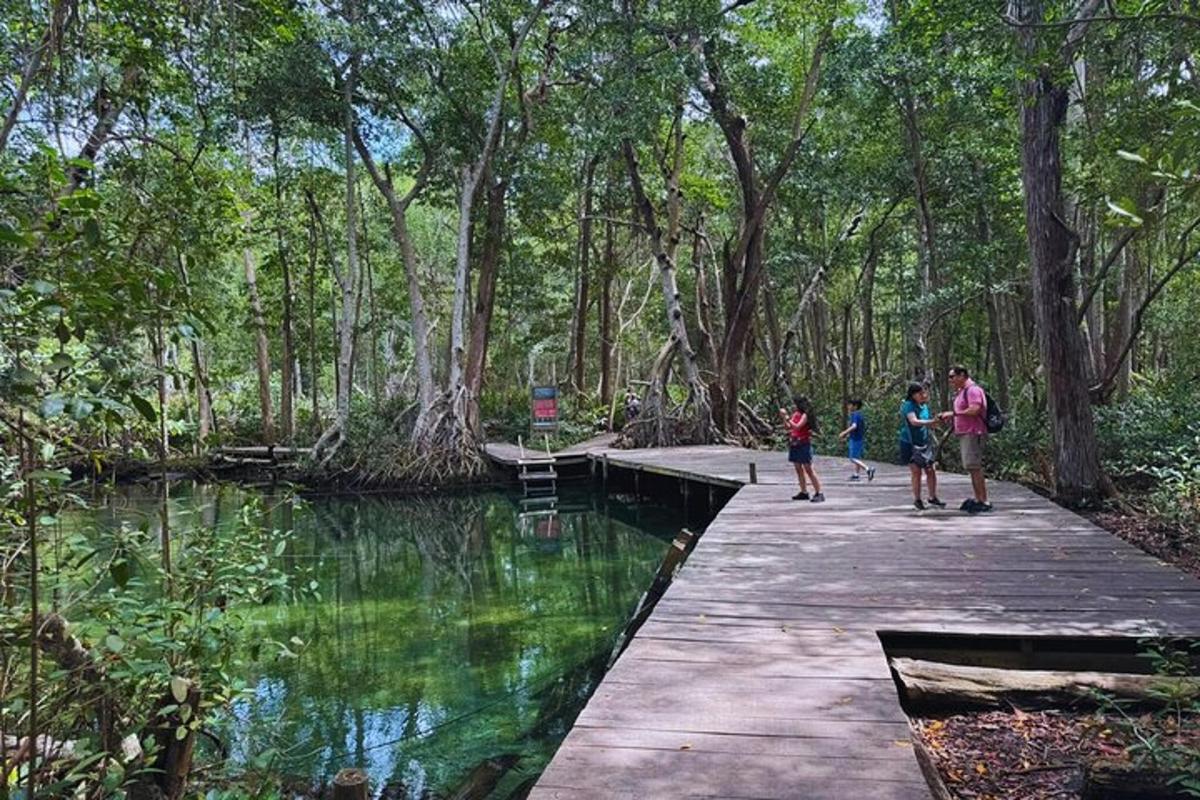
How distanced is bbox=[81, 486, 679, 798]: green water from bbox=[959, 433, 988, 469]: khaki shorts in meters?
3.83

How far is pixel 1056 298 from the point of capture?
8.05 metres

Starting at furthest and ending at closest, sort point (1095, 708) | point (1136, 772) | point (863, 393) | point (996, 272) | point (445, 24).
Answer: point (863, 393) < point (445, 24) < point (996, 272) < point (1095, 708) < point (1136, 772)

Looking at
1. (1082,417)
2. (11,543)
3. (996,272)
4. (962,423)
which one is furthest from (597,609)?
(996,272)

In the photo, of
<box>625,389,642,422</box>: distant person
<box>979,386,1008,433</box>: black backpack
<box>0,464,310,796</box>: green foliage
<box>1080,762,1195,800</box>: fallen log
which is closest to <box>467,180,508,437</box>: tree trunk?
<box>625,389,642,422</box>: distant person

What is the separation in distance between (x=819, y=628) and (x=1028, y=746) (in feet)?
3.91

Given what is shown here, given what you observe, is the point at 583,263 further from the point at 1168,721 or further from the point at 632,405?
the point at 1168,721

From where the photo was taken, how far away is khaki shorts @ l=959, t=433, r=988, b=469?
7270mm

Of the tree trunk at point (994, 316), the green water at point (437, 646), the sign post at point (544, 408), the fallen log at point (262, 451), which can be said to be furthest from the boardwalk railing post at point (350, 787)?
the fallen log at point (262, 451)

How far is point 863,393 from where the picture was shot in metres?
24.0

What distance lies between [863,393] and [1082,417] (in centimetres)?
1640

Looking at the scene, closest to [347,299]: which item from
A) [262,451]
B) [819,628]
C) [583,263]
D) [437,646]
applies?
[262,451]

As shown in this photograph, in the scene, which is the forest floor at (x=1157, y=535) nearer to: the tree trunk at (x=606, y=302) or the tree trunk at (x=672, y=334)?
the tree trunk at (x=672, y=334)

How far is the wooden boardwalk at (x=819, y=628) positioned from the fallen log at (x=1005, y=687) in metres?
0.23

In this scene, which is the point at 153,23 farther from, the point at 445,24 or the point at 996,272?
the point at 996,272
